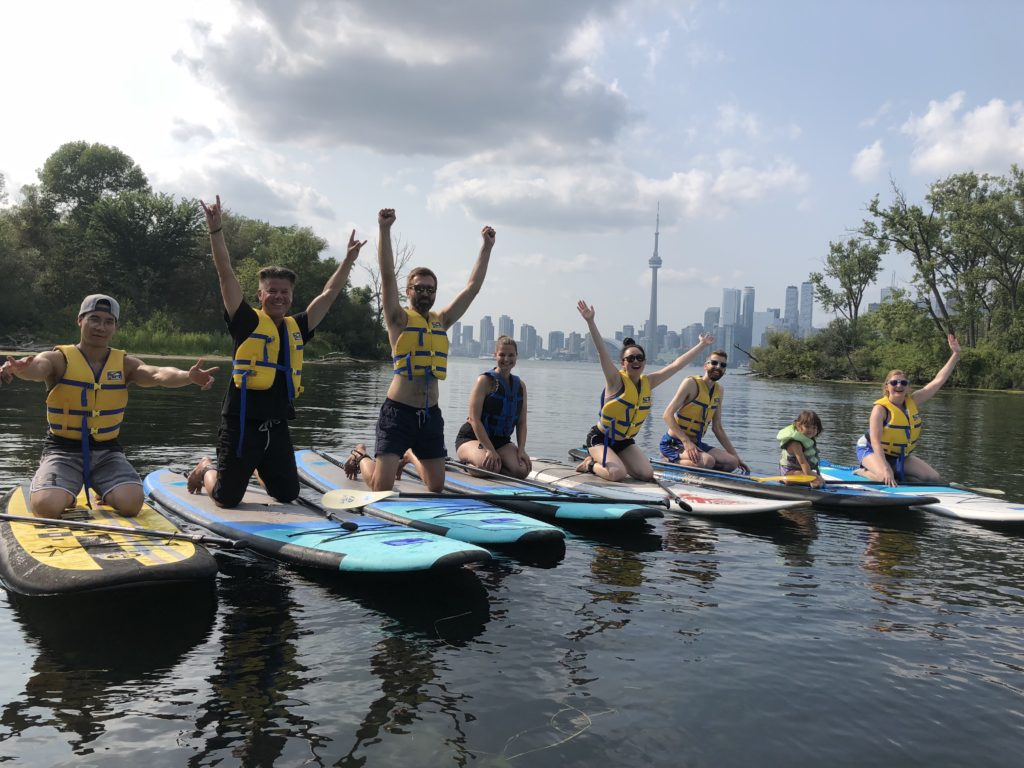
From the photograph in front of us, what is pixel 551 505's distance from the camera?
728 centimetres

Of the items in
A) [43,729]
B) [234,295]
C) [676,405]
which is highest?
[234,295]

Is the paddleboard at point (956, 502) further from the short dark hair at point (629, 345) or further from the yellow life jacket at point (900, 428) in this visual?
the short dark hair at point (629, 345)

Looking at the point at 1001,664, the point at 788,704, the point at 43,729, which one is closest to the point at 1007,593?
the point at 1001,664

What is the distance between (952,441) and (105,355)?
1848 cm

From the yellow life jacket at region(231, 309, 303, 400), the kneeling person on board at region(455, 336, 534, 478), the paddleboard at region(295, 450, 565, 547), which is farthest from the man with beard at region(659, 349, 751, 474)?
the yellow life jacket at region(231, 309, 303, 400)

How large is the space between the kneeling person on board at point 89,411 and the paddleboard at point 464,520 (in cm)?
188

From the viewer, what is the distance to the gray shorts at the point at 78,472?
5512 millimetres

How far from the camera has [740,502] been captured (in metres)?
8.03

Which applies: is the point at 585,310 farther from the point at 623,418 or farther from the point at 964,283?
the point at 964,283

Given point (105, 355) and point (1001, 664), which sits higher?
point (105, 355)

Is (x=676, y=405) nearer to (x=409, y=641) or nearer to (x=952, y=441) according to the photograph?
(x=409, y=641)

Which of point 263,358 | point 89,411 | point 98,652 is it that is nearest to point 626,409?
point 263,358

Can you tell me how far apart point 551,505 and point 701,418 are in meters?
3.84

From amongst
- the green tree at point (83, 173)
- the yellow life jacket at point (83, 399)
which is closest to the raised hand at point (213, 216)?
the yellow life jacket at point (83, 399)
